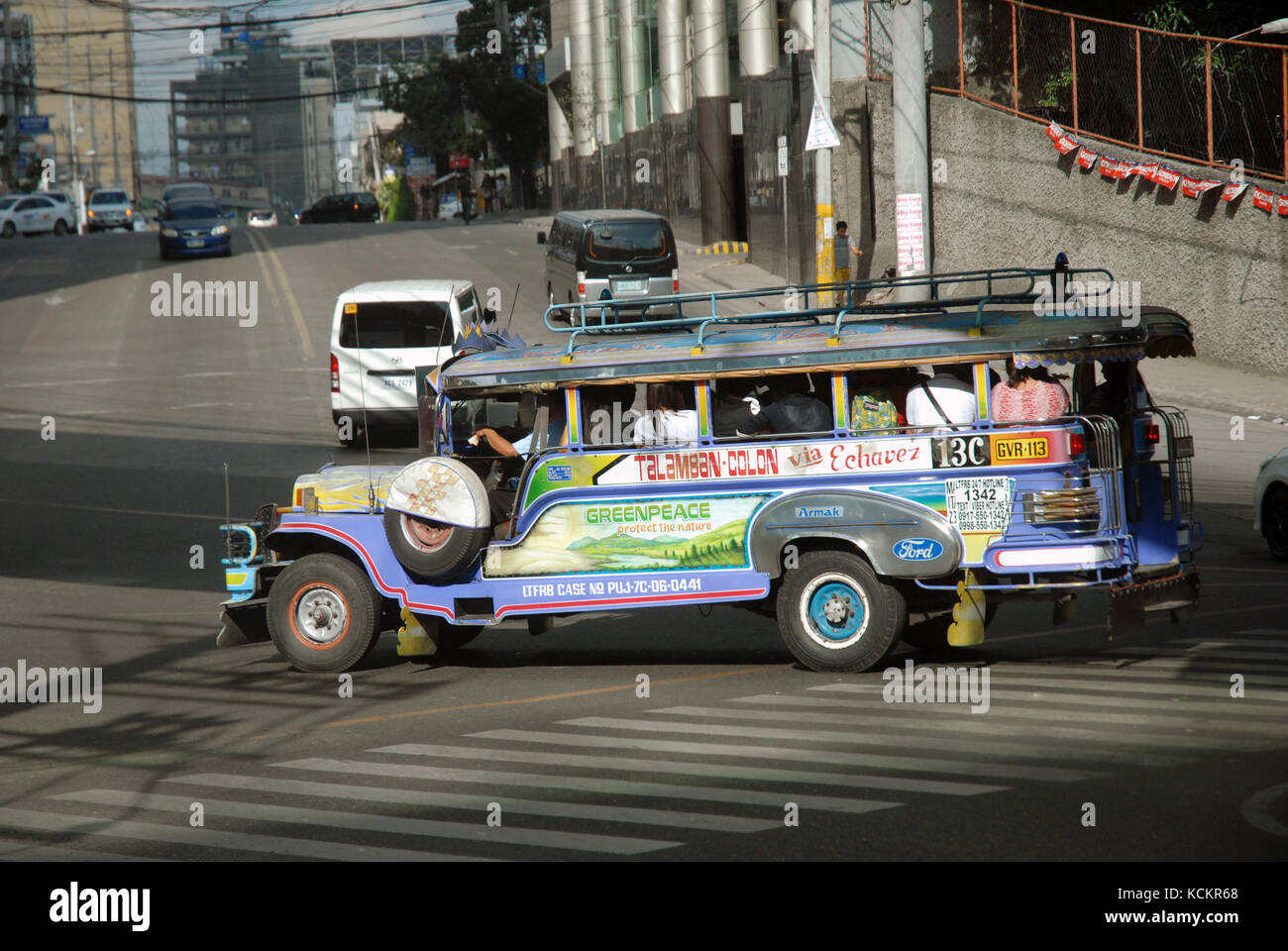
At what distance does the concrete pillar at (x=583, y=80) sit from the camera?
2416 inches

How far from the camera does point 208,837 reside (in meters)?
6.90

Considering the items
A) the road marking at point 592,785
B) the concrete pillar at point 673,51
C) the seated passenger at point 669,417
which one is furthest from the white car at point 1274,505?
the concrete pillar at point 673,51

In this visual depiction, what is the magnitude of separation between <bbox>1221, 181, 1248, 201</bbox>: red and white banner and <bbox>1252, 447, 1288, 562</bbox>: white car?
11.4 m

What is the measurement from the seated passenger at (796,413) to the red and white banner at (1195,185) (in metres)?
16.4

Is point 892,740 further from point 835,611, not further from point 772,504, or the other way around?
point 772,504

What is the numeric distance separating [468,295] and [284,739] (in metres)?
13.7

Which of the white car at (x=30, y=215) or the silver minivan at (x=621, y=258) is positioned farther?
the white car at (x=30, y=215)

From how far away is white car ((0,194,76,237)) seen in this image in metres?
59.3

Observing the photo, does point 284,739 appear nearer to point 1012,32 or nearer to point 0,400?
point 0,400

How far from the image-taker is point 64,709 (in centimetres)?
980

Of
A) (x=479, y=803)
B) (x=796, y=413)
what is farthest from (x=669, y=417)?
(x=479, y=803)

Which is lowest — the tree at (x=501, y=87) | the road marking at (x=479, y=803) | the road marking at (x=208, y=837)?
the road marking at (x=208, y=837)

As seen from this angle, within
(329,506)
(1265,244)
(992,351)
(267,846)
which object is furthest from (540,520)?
(1265,244)

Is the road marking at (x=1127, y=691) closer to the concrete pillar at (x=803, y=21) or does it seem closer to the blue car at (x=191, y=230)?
the concrete pillar at (x=803, y=21)
